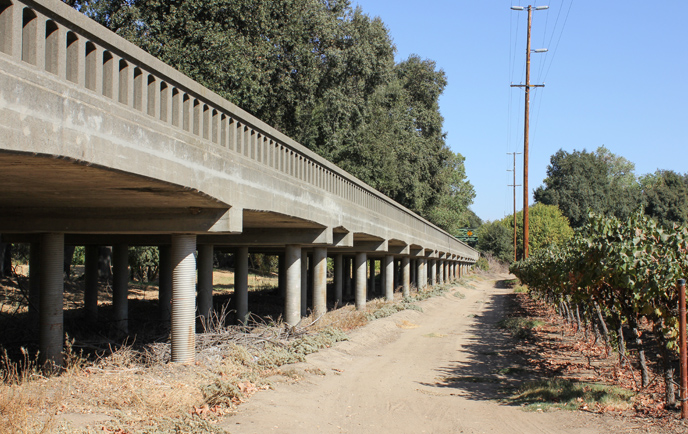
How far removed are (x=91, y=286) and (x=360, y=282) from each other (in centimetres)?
1012

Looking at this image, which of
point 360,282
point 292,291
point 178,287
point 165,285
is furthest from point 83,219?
point 360,282

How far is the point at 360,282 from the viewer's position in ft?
78.4

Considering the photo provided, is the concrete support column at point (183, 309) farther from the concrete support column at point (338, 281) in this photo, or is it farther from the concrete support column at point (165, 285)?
the concrete support column at point (338, 281)

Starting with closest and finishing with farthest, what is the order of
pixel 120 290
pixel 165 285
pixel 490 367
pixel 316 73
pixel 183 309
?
pixel 183 309
pixel 490 367
pixel 120 290
pixel 165 285
pixel 316 73

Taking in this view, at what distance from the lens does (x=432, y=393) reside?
10203mm

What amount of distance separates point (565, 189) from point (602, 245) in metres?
97.0

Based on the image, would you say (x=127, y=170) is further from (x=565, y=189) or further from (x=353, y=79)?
(x=565, y=189)

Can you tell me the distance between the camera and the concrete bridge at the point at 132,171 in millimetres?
5586

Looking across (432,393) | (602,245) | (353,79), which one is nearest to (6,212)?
(432,393)

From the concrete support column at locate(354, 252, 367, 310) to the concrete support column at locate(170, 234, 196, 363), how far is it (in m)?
13.6

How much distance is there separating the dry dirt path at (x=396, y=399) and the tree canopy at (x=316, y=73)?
13.2m

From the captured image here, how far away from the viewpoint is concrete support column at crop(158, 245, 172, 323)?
59.2ft

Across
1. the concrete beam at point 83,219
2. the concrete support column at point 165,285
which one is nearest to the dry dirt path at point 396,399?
the concrete beam at point 83,219

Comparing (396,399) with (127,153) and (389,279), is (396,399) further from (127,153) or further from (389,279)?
(389,279)
